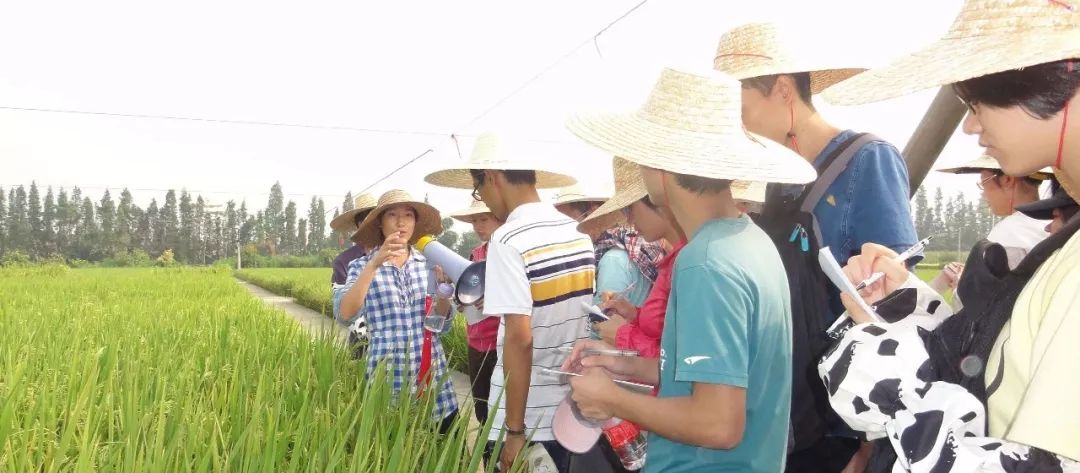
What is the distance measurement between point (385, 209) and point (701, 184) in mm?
2295

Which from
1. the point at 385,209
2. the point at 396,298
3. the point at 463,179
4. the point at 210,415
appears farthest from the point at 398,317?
the point at 210,415

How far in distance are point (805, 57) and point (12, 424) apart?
227cm

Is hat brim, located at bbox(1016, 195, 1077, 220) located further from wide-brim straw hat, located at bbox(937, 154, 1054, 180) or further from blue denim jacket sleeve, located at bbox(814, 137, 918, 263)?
wide-brim straw hat, located at bbox(937, 154, 1054, 180)

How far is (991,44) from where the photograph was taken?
843mm

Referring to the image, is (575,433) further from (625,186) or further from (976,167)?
(976,167)

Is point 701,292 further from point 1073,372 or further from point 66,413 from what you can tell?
point 66,413

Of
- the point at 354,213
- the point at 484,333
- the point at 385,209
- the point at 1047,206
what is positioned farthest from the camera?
the point at 354,213

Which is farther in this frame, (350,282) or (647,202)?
(350,282)

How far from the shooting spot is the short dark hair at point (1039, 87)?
75 centimetres

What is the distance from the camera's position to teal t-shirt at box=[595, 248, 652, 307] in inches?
113

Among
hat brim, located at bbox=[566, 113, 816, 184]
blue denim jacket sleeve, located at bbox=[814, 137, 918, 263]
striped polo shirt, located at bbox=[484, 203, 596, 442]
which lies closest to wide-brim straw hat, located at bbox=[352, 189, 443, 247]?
striped polo shirt, located at bbox=[484, 203, 596, 442]

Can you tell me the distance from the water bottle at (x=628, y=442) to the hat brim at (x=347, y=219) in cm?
250

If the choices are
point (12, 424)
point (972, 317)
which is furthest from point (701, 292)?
point (12, 424)

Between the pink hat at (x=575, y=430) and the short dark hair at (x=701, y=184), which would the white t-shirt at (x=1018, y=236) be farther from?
the pink hat at (x=575, y=430)
